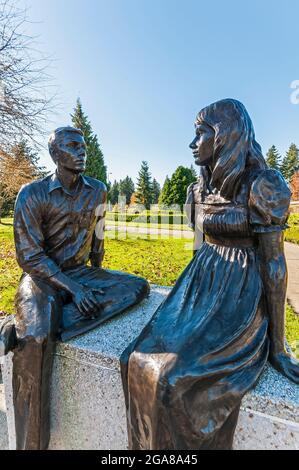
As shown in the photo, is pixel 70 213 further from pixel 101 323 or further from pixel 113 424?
pixel 113 424

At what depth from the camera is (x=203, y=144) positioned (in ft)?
6.08

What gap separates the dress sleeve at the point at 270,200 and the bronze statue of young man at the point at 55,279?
1.31 meters

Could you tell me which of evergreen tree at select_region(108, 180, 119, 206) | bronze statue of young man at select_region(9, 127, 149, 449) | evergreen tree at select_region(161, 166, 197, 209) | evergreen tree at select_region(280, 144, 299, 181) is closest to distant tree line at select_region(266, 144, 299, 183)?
evergreen tree at select_region(280, 144, 299, 181)

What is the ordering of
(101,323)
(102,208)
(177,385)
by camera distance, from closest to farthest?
(177,385) < (101,323) < (102,208)

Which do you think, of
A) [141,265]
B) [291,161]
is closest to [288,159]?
[291,161]

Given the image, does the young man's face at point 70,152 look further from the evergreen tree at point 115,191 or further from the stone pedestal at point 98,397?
the evergreen tree at point 115,191

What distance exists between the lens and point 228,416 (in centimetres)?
148

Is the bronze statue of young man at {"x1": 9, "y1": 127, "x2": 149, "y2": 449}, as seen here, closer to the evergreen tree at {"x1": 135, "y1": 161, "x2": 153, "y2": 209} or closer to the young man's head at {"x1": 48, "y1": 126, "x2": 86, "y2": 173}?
the young man's head at {"x1": 48, "y1": 126, "x2": 86, "y2": 173}

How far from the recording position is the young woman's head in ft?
5.64

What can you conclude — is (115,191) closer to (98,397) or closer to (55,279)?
(55,279)

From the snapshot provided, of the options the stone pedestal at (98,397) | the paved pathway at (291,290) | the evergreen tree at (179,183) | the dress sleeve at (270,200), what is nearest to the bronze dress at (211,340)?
the dress sleeve at (270,200)

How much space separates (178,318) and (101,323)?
30.3 inches

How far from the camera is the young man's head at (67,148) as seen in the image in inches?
87.5
